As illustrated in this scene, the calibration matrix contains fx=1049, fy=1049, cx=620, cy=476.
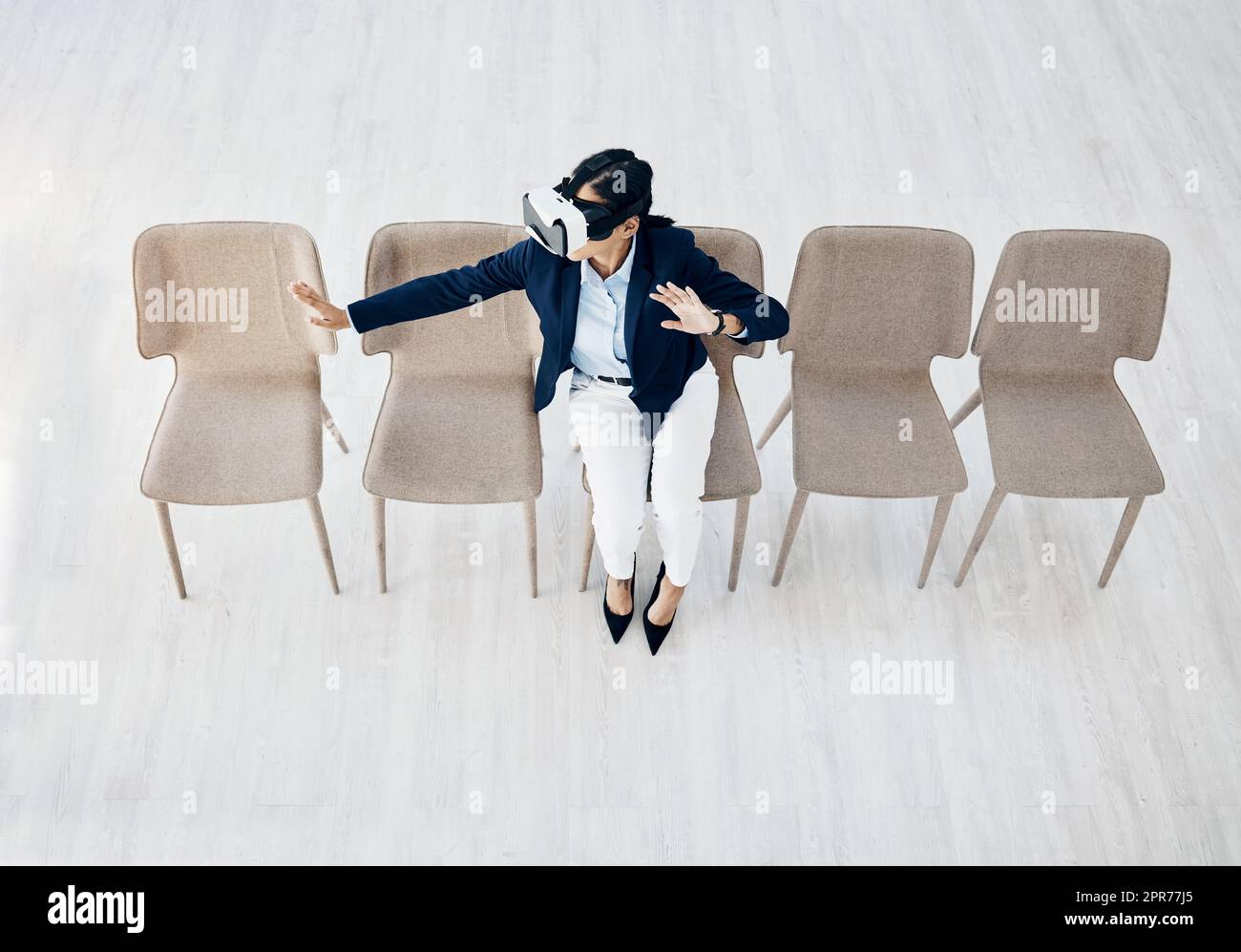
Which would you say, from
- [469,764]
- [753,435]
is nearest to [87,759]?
[469,764]

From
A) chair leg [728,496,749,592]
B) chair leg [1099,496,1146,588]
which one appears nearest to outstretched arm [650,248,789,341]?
chair leg [728,496,749,592]

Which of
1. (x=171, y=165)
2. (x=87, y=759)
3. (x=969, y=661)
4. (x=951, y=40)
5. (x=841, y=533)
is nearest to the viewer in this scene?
(x=87, y=759)

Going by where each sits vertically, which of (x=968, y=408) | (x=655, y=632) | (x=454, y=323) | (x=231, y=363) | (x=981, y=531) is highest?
(x=454, y=323)

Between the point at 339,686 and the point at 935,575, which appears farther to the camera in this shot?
the point at 935,575

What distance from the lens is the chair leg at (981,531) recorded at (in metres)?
3.08

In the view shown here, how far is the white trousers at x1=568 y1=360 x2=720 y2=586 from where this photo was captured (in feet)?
9.11

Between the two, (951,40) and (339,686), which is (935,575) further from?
(951,40)

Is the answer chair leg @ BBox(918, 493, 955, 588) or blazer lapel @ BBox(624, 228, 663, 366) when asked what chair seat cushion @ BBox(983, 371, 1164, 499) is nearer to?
chair leg @ BBox(918, 493, 955, 588)

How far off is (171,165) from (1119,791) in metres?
4.07

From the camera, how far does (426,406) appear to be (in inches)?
118

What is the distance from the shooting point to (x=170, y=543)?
3.00 meters

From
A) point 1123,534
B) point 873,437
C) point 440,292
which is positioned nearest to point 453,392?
point 440,292

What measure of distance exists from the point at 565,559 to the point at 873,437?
1.02m

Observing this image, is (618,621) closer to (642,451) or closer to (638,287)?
(642,451)
